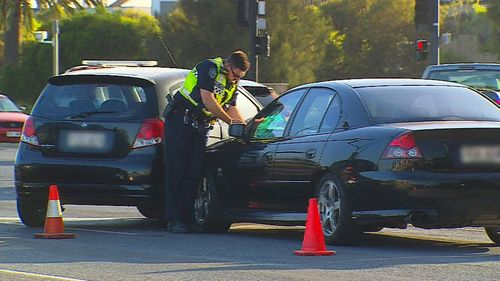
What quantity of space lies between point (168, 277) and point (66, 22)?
55.2 m

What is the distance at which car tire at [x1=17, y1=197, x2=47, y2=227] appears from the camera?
11.9 meters

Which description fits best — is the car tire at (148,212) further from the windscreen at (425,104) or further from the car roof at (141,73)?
the windscreen at (425,104)

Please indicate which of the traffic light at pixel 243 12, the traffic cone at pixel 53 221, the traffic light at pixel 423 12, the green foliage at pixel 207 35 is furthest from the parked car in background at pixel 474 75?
the green foliage at pixel 207 35

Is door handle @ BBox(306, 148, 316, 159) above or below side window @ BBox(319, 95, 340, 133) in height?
below

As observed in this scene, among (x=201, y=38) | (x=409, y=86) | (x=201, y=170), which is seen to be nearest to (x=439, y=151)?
(x=409, y=86)

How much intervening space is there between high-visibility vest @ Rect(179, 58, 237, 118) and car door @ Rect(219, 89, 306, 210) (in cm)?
50

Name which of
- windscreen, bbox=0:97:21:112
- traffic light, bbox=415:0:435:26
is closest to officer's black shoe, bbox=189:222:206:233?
traffic light, bbox=415:0:435:26

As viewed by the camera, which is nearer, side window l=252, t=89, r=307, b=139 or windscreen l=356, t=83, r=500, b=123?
windscreen l=356, t=83, r=500, b=123

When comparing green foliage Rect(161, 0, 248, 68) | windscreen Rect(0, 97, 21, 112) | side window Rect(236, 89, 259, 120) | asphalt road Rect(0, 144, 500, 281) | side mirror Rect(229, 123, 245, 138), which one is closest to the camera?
asphalt road Rect(0, 144, 500, 281)

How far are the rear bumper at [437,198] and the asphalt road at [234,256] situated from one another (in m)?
0.27

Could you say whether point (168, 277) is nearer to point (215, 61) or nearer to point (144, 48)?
point (215, 61)

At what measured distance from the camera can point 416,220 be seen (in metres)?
9.23

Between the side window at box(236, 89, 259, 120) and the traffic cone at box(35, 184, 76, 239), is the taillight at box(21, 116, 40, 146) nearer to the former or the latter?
the traffic cone at box(35, 184, 76, 239)

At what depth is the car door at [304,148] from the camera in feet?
33.0
